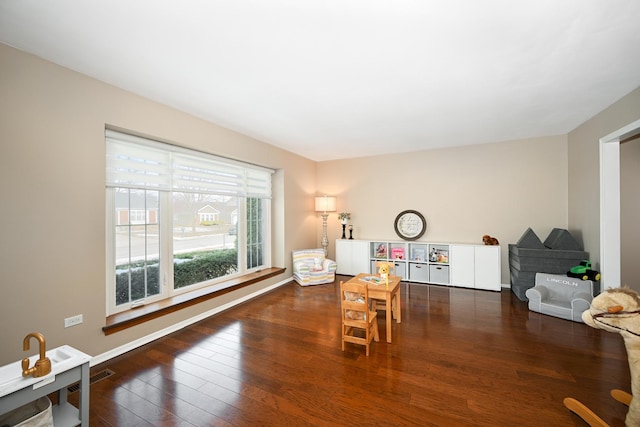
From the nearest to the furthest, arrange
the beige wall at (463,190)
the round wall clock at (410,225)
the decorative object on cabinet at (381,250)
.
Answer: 1. the beige wall at (463,190)
2. the round wall clock at (410,225)
3. the decorative object on cabinet at (381,250)

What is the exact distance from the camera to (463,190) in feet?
15.7

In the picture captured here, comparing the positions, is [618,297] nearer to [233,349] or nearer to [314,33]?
[314,33]

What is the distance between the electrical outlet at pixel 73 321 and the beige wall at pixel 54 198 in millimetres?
37

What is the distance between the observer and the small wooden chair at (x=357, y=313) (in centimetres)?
245

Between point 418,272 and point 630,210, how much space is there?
301cm

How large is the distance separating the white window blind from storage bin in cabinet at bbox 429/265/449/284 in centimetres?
347

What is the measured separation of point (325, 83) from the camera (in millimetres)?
2436

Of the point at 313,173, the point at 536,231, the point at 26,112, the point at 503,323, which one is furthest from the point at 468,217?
the point at 26,112

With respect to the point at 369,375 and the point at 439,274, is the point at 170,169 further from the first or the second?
the point at 439,274

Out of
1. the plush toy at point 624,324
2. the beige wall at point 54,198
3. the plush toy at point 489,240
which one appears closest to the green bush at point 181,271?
the beige wall at point 54,198

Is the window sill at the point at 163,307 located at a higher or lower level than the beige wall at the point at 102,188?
lower

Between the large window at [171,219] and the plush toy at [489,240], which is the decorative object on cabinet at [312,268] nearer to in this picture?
the large window at [171,219]

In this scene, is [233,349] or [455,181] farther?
[455,181]

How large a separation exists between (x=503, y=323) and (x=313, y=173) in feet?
14.0
